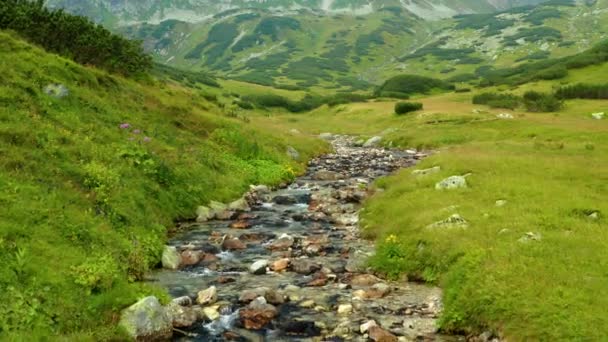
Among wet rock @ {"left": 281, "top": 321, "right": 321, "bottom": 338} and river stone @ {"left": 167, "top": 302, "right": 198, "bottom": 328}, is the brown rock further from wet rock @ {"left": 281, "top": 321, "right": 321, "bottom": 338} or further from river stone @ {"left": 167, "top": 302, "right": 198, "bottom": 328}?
wet rock @ {"left": 281, "top": 321, "right": 321, "bottom": 338}

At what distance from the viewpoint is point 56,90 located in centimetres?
2895

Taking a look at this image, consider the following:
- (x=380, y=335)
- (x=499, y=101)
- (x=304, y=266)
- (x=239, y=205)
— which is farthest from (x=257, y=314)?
(x=499, y=101)

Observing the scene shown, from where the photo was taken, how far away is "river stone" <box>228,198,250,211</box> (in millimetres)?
29141

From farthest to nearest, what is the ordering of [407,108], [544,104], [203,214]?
[407,108]
[544,104]
[203,214]

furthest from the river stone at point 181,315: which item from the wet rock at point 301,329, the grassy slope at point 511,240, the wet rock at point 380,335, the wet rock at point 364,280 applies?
the grassy slope at point 511,240

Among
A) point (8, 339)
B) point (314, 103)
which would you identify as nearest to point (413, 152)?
point (8, 339)

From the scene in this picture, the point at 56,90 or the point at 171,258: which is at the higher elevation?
the point at 56,90

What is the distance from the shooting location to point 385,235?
72.1 ft

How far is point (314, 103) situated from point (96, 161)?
404ft

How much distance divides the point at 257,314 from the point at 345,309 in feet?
8.45

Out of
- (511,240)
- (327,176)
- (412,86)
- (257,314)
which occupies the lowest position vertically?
(327,176)

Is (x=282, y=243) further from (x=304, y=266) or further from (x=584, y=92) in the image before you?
(x=584, y=92)

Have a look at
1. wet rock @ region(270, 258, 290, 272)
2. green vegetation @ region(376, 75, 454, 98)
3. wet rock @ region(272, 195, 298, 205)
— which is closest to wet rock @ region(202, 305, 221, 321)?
wet rock @ region(270, 258, 290, 272)

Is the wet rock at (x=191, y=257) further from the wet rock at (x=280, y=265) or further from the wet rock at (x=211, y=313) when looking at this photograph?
the wet rock at (x=211, y=313)
